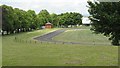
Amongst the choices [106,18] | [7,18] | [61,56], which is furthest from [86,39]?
[106,18]

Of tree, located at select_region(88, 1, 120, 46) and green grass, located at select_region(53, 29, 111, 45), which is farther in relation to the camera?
green grass, located at select_region(53, 29, 111, 45)

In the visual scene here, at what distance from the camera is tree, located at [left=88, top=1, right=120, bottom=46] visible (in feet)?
49.0

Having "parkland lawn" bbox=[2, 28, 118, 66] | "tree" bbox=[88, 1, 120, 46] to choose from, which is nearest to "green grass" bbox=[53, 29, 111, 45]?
"parkland lawn" bbox=[2, 28, 118, 66]

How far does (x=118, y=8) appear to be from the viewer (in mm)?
15062

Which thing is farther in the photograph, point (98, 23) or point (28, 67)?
point (28, 67)

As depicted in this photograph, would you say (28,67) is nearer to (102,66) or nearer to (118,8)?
(102,66)

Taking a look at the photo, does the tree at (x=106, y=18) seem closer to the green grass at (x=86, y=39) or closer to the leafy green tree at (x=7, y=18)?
the green grass at (x=86, y=39)

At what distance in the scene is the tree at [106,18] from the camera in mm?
14930

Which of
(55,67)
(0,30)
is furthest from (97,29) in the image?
(0,30)

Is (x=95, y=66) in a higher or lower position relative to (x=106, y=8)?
lower

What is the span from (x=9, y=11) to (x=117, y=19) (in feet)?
267

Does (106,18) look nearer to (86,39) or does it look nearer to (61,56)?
(61,56)

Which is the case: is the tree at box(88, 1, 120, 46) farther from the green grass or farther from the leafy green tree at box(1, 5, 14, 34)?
the leafy green tree at box(1, 5, 14, 34)

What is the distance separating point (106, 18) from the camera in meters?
15.2
